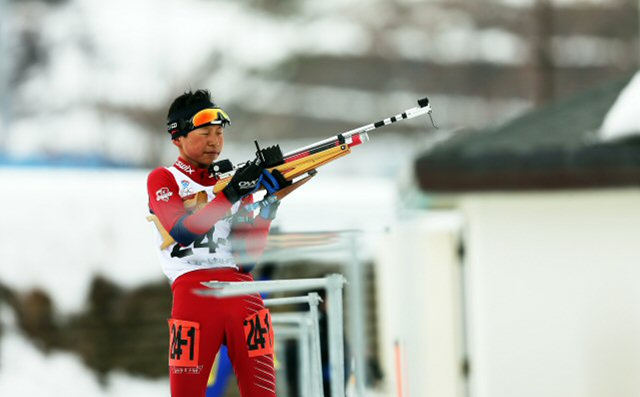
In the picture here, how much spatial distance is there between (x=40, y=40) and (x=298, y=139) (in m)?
10.8

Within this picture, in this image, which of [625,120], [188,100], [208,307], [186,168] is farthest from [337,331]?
[625,120]

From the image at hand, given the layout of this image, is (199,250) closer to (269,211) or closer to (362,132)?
(269,211)

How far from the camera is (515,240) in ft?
34.9

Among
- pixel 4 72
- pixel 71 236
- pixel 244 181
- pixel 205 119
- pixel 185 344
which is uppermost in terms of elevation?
pixel 4 72

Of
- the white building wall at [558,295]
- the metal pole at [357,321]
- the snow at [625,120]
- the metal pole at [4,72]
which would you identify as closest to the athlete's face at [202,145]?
the metal pole at [357,321]

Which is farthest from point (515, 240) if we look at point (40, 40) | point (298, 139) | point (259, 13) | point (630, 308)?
point (298, 139)

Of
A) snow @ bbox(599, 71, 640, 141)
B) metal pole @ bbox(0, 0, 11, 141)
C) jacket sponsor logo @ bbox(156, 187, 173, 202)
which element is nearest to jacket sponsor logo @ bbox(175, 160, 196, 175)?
jacket sponsor logo @ bbox(156, 187, 173, 202)

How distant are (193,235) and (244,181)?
0.30 meters

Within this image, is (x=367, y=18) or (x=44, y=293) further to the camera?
(x=367, y=18)

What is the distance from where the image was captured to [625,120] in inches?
388

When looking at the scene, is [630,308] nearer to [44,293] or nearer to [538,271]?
[538,271]

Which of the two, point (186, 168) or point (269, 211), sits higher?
point (186, 168)

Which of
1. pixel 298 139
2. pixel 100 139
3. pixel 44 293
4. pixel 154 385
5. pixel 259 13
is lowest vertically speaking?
pixel 154 385

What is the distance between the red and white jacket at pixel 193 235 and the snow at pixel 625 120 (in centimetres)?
538
